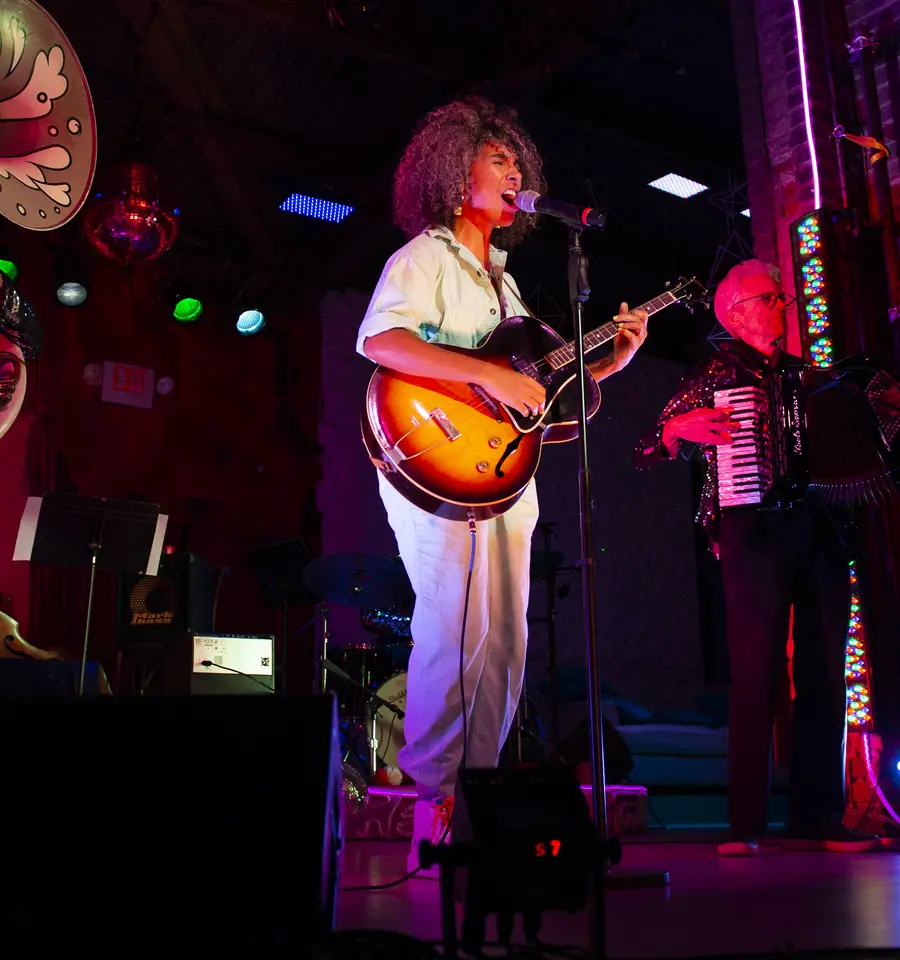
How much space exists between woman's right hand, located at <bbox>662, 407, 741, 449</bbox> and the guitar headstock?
51 cm

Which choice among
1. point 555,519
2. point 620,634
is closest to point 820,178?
point 555,519

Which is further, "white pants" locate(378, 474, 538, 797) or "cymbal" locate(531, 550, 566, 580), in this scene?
"cymbal" locate(531, 550, 566, 580)

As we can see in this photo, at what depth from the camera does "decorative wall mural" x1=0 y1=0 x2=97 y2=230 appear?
3.91m

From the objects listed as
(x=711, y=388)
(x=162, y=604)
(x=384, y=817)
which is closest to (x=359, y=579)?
(x=162, y=604)

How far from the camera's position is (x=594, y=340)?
A: 3.21m

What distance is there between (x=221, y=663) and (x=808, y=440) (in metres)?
4.54

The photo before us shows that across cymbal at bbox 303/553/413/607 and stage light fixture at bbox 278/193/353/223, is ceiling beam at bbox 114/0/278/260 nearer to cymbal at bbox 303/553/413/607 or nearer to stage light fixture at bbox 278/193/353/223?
stage light fixture at bbox 278/193/353/223

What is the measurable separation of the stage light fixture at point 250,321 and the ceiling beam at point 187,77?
44.0 inches

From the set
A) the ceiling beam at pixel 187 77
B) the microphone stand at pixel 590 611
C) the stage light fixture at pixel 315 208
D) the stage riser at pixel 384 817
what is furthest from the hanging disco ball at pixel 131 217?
the microphone stand at pixel 590 611

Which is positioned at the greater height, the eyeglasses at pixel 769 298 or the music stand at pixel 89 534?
the eyeglasses at pixel 769 298

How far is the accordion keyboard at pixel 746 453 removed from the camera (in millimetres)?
3750

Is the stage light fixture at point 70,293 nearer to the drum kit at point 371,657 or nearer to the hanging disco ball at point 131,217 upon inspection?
the hanging disco ball at point 131,217

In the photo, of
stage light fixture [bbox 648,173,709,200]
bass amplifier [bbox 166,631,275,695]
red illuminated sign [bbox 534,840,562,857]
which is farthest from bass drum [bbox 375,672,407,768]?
red illuminated sign [bbox 534,840,562,857]

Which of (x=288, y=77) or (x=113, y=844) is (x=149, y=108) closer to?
(x=288, y=77)
